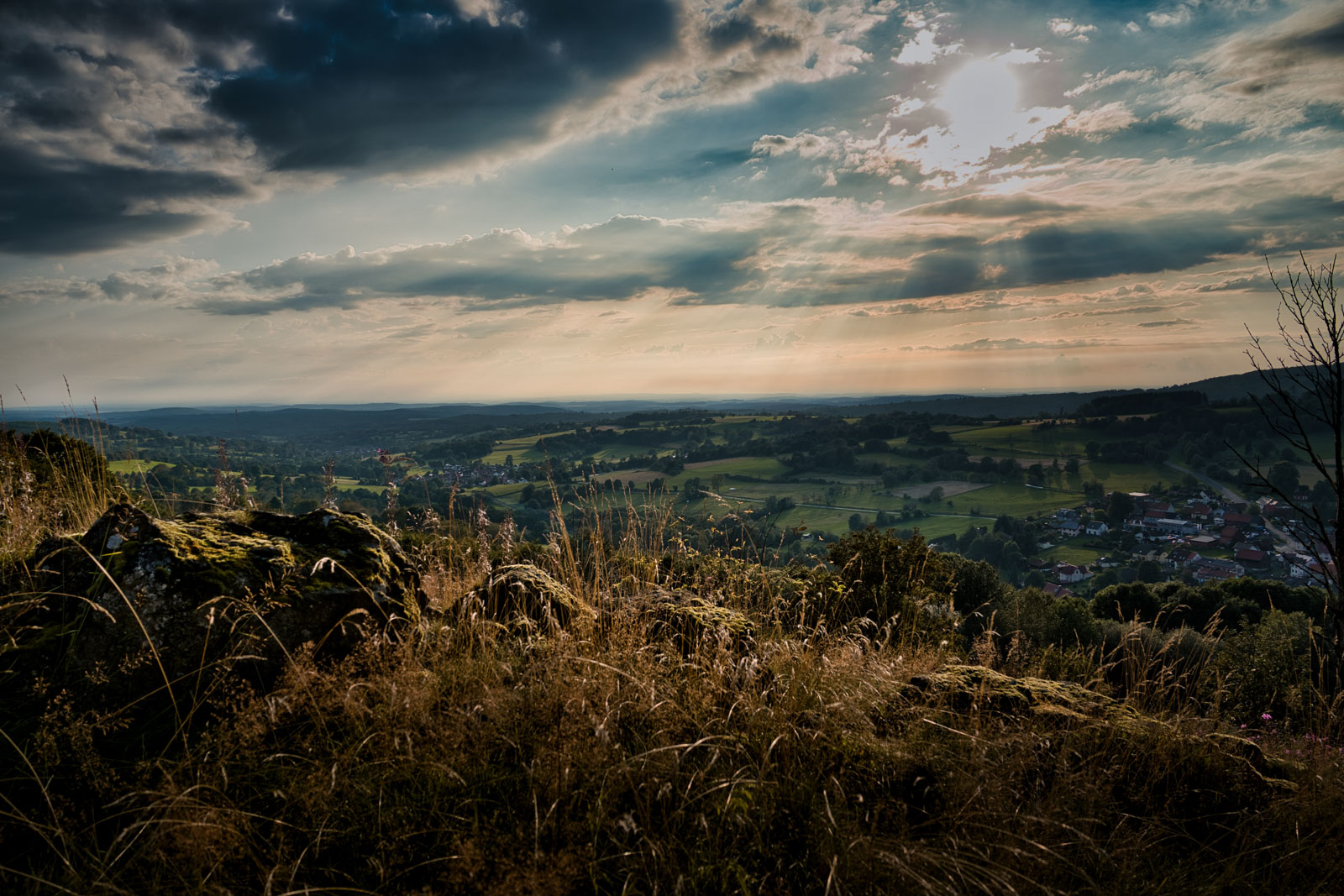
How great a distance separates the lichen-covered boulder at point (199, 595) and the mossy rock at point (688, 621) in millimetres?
1891

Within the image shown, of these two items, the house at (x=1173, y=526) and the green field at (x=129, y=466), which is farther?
the house at (x=1173, y=526)

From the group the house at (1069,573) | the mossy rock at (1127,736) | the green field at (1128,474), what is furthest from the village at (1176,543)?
the mossy rock at (1127,736)

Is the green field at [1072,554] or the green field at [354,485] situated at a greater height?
the green field at [354,485]

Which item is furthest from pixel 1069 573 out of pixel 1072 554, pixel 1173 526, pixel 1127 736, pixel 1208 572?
pixel 1127 736

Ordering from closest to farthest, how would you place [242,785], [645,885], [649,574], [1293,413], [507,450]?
1. [645,885]
2. [242,785]
3. [649,574]
4. [1293,413]
5. [507,450]

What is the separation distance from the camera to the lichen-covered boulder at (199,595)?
10.8 ft

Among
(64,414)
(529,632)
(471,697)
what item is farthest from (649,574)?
(64,414)

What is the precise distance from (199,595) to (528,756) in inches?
93.4

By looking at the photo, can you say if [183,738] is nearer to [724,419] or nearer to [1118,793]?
[1118,793]

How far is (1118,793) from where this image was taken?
11.3ft

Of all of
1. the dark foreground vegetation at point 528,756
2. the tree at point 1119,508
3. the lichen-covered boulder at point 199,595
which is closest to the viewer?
the dark foreground vegetation at point 528,756

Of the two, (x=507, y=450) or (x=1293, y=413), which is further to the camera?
(x=507, y=450)

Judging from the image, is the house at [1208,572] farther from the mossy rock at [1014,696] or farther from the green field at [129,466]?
the green field at [129,466]

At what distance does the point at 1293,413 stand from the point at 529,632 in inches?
365
